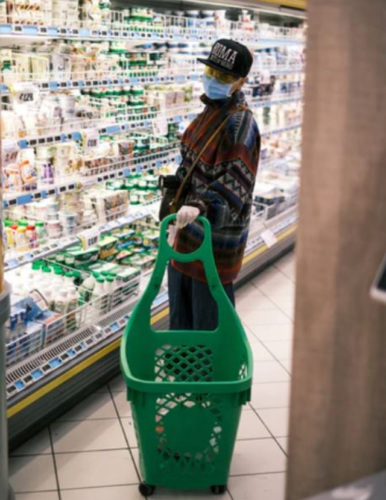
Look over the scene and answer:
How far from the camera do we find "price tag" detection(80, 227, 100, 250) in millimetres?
3762

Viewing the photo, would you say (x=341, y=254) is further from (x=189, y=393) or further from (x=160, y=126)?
(x=160, y=126)

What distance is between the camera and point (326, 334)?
3.39 ft

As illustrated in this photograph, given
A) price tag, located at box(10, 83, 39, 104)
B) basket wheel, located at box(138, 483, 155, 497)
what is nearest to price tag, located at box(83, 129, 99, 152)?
price tag, located at box(10, 83, 39, 104)

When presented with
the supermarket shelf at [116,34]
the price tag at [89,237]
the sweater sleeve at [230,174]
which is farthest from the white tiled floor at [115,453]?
the supermarket shelf at [116,34]

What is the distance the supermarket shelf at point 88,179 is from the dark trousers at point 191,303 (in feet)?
2.35

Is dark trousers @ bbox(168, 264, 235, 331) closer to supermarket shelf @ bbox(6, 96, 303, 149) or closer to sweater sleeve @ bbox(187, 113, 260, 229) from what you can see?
sweater sleeve @ bbox(187, 113, 260, 229)

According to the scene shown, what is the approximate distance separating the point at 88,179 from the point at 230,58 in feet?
3.82

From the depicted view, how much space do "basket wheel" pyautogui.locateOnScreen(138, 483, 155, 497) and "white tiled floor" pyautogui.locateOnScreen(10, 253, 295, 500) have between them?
0.03 meters

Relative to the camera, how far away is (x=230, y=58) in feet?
9.75

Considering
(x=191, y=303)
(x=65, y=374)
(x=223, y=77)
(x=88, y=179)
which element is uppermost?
(x=223, y=77)

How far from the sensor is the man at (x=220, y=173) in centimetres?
294

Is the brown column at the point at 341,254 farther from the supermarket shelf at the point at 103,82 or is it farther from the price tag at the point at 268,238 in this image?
the price tag at the point at 268,238

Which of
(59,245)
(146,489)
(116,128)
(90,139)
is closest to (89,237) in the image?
(59,245)

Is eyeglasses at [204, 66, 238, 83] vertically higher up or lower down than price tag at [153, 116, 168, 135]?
higher up
